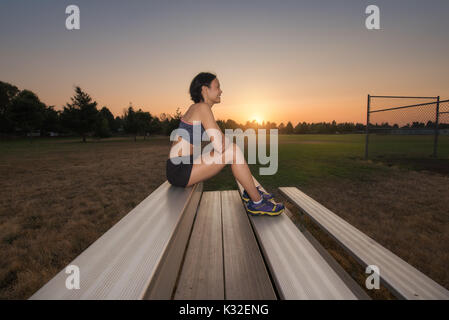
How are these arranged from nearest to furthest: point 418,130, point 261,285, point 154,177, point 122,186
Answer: point 261,285, point 122,186, point 154,177, point 418,130

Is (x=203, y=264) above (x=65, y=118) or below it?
below

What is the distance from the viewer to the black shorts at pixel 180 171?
6.88 ft

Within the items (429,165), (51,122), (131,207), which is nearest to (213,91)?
(131,207)

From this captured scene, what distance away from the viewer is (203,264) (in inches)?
55.1

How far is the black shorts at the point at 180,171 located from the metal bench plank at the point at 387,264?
4.37 ft

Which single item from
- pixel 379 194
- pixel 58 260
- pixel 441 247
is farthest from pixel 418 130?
pixel 58 260

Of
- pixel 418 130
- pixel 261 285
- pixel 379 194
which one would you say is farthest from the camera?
pixel 418 130

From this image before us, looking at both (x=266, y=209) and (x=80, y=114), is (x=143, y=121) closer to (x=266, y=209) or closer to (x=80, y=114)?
(x=80, y=114)

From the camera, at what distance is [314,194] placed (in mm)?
4422

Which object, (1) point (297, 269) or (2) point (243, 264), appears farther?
(2) point (243, 264)

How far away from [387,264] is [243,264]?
33.7 inches

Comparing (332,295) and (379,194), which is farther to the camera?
(379,194)
